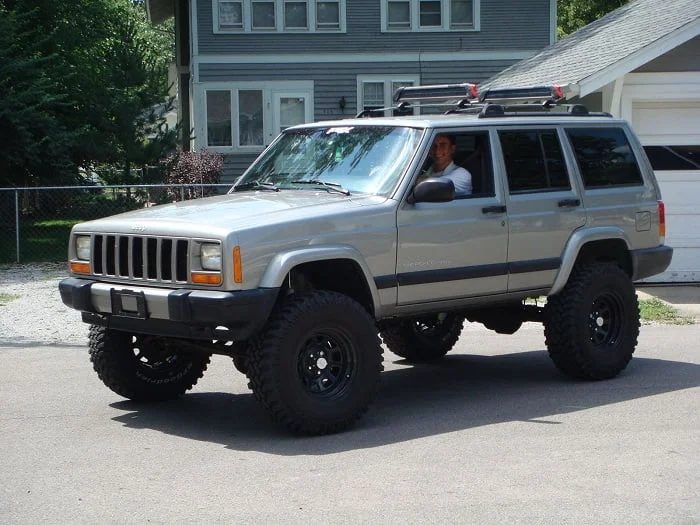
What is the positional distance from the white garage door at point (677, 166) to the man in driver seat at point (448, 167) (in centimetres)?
714

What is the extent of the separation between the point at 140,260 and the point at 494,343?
4.83 metres

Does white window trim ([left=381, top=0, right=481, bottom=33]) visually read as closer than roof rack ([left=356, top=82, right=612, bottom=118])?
No

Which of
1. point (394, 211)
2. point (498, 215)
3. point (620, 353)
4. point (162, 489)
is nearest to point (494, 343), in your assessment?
point (620, 353)

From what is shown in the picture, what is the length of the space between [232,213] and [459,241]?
1696 millimetres

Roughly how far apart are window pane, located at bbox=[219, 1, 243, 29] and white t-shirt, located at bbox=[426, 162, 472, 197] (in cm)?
2197

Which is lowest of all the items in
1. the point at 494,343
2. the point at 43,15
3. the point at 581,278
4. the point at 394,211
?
the point at 494,343

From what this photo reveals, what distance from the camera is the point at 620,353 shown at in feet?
30.4

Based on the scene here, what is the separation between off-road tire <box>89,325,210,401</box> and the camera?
8.27 metres

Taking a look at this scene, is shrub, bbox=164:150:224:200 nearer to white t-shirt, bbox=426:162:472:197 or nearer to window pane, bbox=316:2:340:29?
window pane, bbox=316:2:340:29

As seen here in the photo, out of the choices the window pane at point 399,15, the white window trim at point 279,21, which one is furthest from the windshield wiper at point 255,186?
the window pane at point 399,15

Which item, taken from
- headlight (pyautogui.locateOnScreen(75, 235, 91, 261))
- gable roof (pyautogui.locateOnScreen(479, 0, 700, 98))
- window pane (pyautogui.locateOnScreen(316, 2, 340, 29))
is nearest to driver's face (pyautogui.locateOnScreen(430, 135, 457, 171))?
headlight (pyautogui.locateOnScreen(75, 235, 91, 261))

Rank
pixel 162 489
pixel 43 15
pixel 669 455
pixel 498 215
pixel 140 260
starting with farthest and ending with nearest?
pixel 43 15 < pixel 498 215 < pixel 140 260 < pixel 669 455 < pixel 162 489

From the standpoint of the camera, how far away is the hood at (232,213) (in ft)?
23.8

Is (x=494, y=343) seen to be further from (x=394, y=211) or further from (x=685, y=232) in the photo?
(x=685, y=232)
